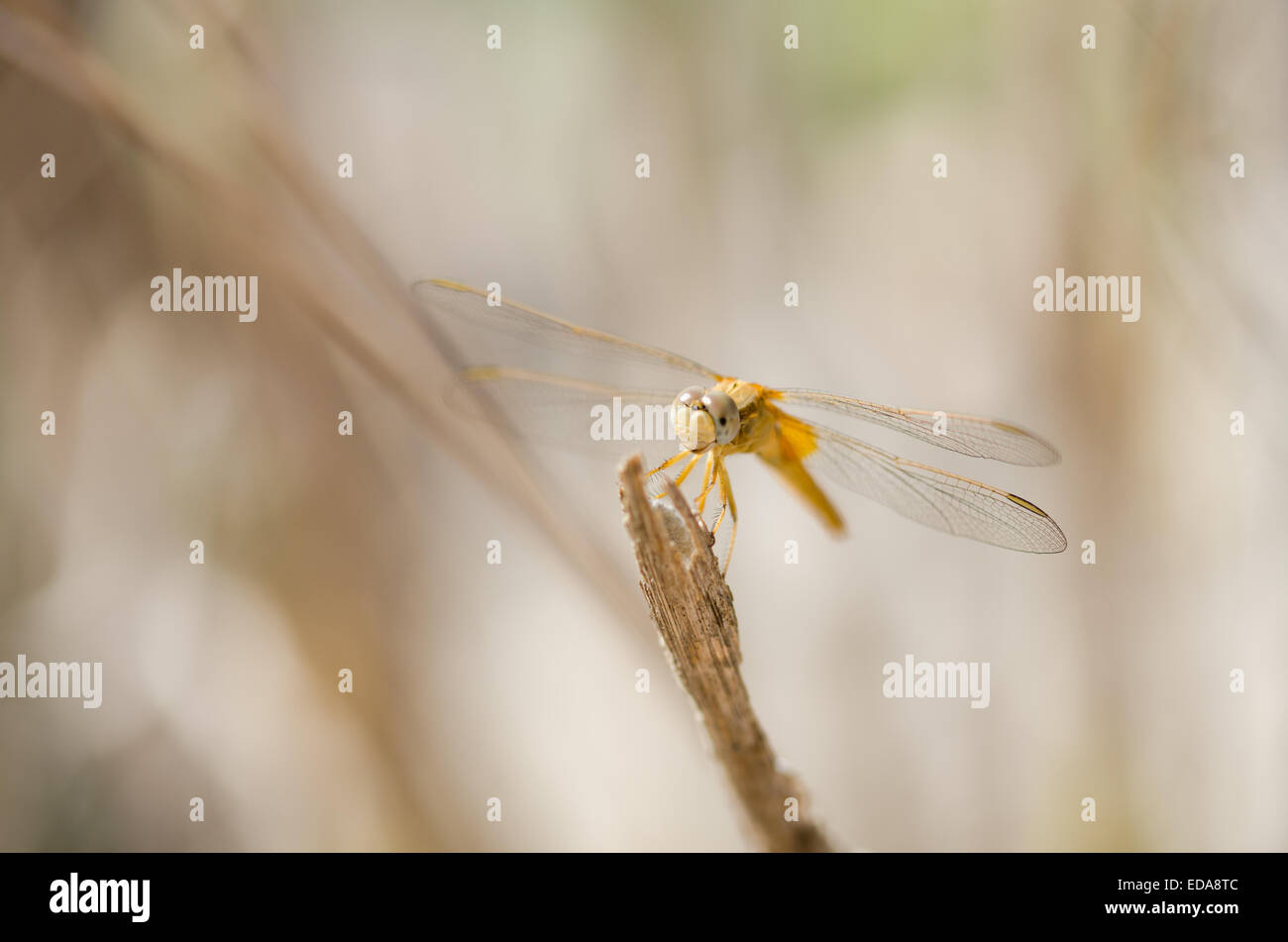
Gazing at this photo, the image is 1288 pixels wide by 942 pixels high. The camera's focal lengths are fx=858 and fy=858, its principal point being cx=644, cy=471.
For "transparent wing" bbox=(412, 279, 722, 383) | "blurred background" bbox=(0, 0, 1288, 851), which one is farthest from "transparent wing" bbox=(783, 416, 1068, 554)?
"blurred background" bbox=(0, 0, 1288, 851)

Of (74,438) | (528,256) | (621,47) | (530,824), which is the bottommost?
(530,824)

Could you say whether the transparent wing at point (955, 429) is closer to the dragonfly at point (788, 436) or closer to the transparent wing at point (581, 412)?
the dragonfly at point (788, 436)

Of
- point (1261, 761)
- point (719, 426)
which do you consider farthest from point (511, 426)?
point (1261, 761)

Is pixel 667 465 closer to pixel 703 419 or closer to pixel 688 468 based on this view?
pixel 688 468

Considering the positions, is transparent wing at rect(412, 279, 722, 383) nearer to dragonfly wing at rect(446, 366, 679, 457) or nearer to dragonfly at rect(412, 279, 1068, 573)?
dragonfly at rect(412, 279, 1068, 573)

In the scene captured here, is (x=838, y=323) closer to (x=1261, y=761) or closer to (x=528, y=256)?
(x=528, y=256)

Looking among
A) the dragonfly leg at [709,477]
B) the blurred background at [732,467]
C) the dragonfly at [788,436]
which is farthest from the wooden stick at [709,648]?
the blurred background at [732,467]
